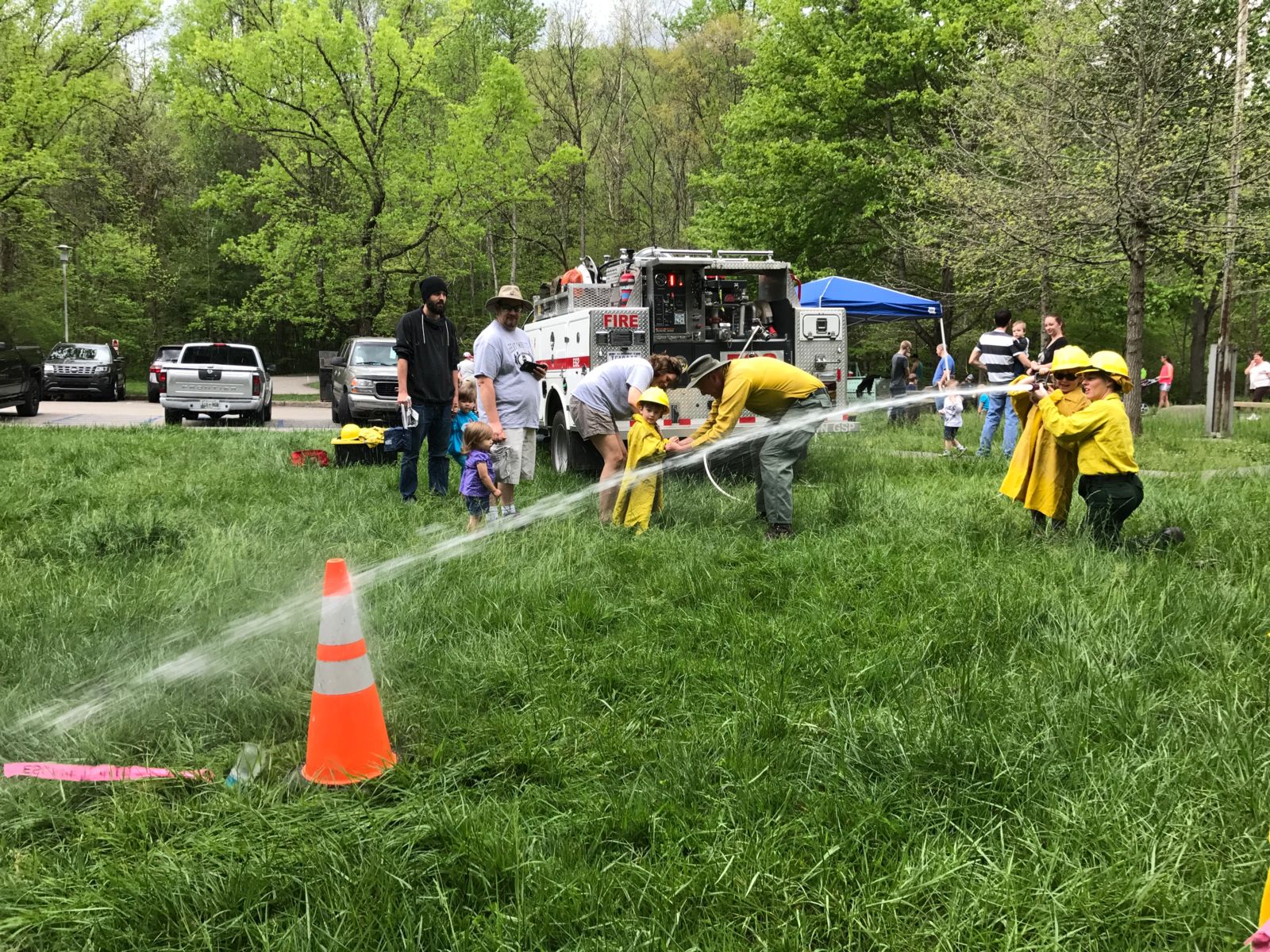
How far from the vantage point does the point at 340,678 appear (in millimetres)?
3057

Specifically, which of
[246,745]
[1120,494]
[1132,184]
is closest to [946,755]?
[246,745]

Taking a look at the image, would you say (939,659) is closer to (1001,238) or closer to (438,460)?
(438,460)

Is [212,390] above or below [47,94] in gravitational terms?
below

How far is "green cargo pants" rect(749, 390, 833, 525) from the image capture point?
21.9 ft

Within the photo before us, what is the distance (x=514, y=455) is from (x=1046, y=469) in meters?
3.81

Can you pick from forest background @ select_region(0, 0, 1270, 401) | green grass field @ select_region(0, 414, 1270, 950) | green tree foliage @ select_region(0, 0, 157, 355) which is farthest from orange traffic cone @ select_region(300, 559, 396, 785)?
green tree foliage @ select_region(0, 0, 157, 355)

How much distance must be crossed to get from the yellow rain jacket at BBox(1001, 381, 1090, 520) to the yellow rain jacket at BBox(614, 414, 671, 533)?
249 cm

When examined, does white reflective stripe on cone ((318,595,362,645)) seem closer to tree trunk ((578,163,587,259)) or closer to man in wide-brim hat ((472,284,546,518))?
man in wide-brim hat ((472,284,546,518))

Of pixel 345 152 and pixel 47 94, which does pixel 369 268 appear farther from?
pixel 47 94

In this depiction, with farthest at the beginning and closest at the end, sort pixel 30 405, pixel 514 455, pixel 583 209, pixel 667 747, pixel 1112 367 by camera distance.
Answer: pixel 583 209, pixel 30 405, pixel 514 455, pixel 1112 367, pixel 667 747

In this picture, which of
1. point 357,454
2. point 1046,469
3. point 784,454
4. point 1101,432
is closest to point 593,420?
point 784,454

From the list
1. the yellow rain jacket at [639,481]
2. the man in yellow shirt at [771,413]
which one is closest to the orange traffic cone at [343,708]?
the yellow rain jacket at [639,481]

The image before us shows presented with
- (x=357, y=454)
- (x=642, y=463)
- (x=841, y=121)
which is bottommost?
(x=357, y=454)

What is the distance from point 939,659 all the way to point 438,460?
5.61 meters
